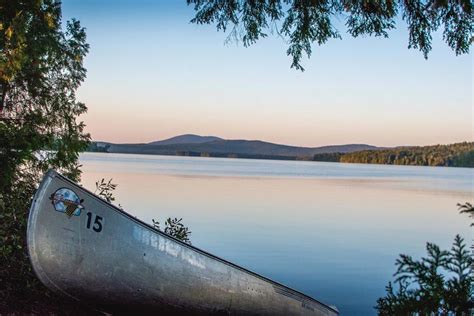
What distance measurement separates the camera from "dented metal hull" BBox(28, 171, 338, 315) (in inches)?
230

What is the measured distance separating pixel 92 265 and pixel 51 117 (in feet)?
14.4

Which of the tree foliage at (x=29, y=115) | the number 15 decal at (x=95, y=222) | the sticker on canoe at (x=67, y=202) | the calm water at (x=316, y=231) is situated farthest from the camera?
the calm water at (x=316, y=231)

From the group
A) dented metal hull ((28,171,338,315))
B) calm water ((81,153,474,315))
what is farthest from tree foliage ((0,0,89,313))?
calm water ((81,153,474,315))

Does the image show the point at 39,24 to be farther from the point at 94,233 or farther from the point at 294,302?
the point at 294,302

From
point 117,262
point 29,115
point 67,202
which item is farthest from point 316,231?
point 67,202

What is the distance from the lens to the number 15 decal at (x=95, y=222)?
19.8ft

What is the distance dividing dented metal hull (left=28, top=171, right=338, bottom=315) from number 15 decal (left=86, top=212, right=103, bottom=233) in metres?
0.01

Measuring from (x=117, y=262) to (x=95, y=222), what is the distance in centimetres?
62

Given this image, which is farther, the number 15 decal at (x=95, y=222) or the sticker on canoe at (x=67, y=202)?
the number 15 decal at (x=95, y=222)

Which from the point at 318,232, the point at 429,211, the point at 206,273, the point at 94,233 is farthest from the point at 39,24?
the point at 429,211

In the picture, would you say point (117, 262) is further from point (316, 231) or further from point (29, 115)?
point (316, 231)

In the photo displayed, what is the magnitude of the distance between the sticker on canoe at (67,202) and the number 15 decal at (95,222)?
0.14 m

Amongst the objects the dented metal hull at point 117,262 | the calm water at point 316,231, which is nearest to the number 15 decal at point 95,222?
the dented metal hull at point 117,262

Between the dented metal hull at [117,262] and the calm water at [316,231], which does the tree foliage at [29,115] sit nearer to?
the dented metal hull at [117,262]
